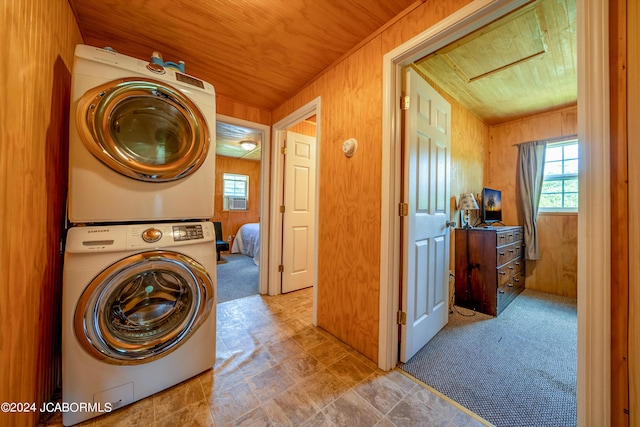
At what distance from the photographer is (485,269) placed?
231cm

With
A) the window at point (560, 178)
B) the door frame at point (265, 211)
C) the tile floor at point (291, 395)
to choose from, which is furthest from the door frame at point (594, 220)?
the window at point (560, 178)

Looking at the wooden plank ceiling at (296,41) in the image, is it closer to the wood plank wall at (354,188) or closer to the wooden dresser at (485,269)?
the wood plank wall at (354,188)

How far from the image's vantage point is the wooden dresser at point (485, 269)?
2268mm

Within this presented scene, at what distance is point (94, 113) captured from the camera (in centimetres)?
104

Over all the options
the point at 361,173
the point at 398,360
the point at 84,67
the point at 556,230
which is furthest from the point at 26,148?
the point at 556,230

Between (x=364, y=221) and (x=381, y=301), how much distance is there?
529 millimetres

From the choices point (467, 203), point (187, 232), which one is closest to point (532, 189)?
point (467, 203)

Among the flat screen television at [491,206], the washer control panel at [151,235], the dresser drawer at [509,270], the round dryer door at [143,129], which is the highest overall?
the round dryer door at [143,129]

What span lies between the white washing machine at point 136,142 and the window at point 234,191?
15.2 feet

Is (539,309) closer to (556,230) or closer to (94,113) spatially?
(556,230)

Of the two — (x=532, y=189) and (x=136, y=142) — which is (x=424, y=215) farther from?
(x=532, y=189)

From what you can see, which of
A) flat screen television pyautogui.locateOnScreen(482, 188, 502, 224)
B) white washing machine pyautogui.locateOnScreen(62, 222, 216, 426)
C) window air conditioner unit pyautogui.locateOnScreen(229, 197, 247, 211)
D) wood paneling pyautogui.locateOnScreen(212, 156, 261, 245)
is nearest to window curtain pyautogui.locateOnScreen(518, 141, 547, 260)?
flat screen television pyautogui.locateOnScreen(482, 188, 502, 224)

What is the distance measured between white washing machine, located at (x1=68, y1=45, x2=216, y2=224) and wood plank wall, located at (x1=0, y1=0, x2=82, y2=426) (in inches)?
5.1

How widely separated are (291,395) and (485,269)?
2.16 metres
